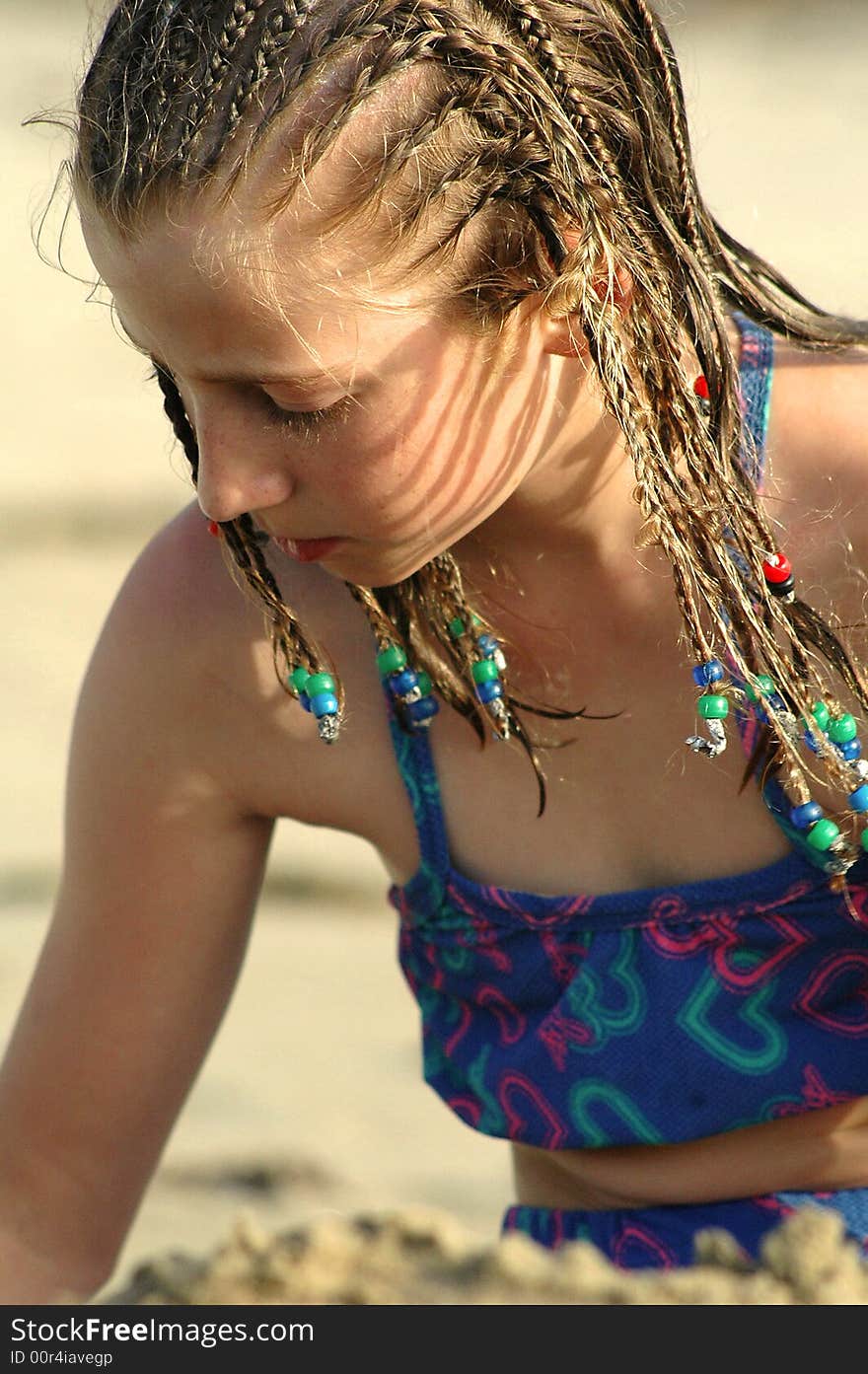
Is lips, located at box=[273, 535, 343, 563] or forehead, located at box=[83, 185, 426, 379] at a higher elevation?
forehead, located at box=[83, 185, 426, 379]

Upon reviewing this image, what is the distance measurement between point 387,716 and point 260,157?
0.68m

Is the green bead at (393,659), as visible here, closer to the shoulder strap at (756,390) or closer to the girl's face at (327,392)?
the girl's face at (327,392)

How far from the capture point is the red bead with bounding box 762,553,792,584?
5.27 feet

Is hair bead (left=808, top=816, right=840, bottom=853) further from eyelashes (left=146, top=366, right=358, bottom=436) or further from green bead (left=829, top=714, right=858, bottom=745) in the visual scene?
eyelashes (left=146, top=366, right=358, bottom=436)

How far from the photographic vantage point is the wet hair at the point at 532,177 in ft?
4.66

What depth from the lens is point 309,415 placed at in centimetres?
149

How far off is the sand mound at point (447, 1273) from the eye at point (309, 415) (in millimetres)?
663

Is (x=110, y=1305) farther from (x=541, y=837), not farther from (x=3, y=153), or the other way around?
(x=3, y=153)

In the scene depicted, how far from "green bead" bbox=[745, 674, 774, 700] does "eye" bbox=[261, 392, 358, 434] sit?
454 mm

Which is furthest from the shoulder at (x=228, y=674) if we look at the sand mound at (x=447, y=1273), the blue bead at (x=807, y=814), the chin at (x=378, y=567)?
the sand mound at (x=447, y=1273)

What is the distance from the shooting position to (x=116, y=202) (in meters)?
1.46

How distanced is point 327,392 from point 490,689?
0.46 m

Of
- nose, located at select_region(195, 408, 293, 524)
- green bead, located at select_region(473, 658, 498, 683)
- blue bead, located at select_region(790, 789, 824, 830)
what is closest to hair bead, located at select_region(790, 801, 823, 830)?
blue bead, located at select_region(790, 789, 824, 830)

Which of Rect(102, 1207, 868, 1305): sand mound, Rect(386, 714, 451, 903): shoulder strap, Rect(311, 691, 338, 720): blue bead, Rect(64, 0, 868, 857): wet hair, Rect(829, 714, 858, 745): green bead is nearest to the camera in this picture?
Rect(102, 1207, 868, 1305): sand mound
